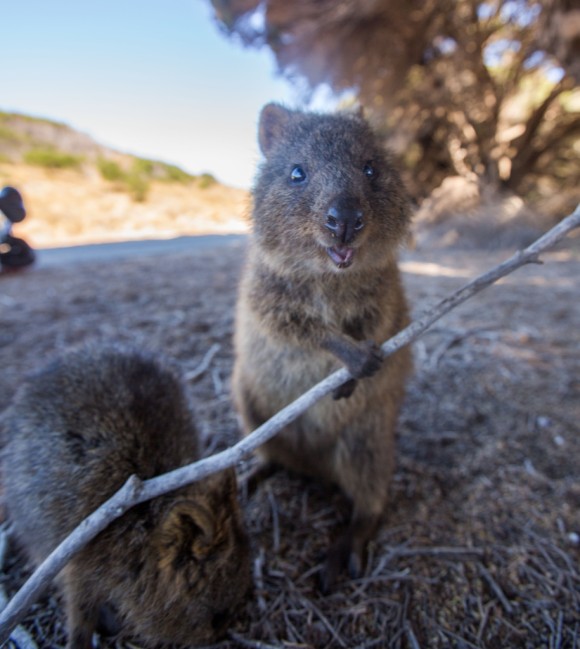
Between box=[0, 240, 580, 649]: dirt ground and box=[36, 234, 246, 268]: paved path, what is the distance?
333cm

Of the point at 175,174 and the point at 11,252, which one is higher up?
the point at 175,174

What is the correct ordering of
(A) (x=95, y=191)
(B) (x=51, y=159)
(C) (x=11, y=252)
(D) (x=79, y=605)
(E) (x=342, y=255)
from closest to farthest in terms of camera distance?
(D) (x=79, y=605), (E) (x=342, y=255), (C) (x=11, y=252), (A) (x=95, y=191), (B) (x=51, y=159)

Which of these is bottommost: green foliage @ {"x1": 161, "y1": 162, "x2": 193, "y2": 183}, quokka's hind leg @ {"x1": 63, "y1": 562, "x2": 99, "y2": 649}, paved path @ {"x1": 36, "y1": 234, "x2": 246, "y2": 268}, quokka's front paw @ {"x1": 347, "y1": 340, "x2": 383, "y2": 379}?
quokka's hind leg @ {"x1": 63, "y1": 562, "x2": 99, "y2": 649}

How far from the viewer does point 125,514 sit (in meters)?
1.71

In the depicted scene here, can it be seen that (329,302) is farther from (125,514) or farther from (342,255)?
(125,514)

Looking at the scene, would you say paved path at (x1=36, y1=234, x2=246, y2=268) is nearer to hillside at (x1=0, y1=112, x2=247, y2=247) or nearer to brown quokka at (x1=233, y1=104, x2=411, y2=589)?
hillside at (x1=0, y1=112, x2=247, y2=247)

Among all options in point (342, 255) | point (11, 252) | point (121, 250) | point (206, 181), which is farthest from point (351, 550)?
point (206, 181)

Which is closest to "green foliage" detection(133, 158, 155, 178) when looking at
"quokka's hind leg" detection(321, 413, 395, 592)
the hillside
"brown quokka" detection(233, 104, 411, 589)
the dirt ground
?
the hillside

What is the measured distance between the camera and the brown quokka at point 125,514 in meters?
1.63

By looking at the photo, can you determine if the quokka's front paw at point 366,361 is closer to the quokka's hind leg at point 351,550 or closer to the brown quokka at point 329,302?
the brown quokka at point 329,302

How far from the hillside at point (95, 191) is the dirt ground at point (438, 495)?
7746 millimetres

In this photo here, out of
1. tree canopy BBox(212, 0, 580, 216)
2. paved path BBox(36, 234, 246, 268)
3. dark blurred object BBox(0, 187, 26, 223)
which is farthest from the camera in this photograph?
paved path BBox(36, 234, 246, 268)

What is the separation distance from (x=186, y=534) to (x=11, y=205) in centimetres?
288

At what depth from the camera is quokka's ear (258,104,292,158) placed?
94.7 inches
